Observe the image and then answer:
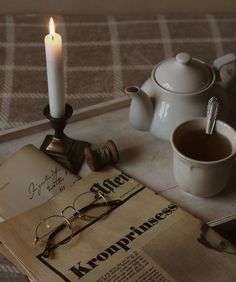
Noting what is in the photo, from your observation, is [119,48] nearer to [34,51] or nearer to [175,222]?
[34,51]

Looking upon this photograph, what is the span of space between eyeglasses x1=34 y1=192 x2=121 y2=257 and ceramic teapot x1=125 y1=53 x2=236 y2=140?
142 mm

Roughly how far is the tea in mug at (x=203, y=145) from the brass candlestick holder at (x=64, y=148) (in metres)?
0.15

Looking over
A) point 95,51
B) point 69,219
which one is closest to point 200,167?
point 69,219

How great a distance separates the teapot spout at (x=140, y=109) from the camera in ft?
2.41

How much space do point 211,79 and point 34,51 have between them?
0.45 meters

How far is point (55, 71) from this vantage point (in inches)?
26.7

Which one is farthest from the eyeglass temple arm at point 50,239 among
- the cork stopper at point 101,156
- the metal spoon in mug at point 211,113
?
the metal spoon in mug at point 211,113

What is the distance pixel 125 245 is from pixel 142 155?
18cm

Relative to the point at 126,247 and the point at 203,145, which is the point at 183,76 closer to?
the point at 203,145

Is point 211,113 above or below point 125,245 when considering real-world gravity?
above

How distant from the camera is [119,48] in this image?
1076mm

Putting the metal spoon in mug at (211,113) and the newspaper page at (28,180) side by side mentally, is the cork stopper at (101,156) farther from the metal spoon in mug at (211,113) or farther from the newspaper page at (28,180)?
the metal spoon in mug at (211,113)

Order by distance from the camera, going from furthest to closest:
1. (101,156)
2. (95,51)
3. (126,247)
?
(95,51) < (101,156) < (126,247)

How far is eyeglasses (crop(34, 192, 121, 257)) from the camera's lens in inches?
24.8
